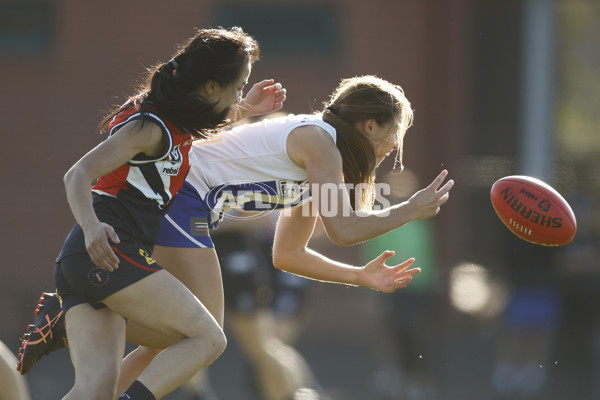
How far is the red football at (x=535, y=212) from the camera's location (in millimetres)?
3820

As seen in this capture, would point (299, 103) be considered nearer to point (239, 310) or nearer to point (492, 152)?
point (492, 152)

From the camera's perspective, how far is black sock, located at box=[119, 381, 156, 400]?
2818 millimetres

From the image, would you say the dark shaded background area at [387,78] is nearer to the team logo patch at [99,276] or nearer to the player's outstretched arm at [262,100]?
the player's outstretched arm at [262,100]

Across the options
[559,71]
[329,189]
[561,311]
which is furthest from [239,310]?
[559,71]

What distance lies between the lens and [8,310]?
829cm

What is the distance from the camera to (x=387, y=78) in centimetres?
887

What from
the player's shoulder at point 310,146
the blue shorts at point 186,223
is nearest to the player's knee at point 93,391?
the blue shorts at point 186,223

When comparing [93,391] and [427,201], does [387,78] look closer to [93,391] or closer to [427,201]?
[427,201]

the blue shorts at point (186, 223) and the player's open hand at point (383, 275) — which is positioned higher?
the blue shorts at point (186, 223)

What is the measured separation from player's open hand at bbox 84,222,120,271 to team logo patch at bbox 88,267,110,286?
83 millimetres

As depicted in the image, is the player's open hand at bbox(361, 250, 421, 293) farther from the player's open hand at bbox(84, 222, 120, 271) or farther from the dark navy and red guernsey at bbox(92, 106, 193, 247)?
the player's open hand at bbox(84, 222, 120, 271)

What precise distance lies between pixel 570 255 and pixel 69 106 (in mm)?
4730

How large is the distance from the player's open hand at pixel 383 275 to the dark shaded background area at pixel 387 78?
4.17 meters

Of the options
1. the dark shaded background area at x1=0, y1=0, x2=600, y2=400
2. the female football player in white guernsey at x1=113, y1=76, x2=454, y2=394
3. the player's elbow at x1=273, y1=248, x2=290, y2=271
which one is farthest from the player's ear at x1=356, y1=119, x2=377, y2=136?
the dark shaded background area at x1=0, y1=0, x2=600, y2=400
